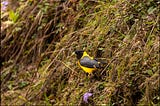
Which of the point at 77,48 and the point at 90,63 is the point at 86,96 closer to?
the point at 90,63

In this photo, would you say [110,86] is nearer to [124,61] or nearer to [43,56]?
[124,61]

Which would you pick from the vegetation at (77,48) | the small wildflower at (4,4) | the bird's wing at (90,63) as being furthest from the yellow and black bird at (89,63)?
the small wildflower at (4,4)

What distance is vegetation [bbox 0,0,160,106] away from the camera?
385cm

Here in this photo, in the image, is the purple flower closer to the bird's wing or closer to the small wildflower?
the bird's wing

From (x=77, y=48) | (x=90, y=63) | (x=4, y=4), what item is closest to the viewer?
(x=90, y=63)

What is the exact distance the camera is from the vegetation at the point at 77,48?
12.6 ft

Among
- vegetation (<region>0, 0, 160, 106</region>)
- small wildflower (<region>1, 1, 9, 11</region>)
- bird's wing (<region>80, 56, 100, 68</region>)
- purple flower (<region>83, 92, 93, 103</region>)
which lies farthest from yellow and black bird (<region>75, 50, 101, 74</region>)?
small wildflower (<region>1, 1, 9, 11</region>)

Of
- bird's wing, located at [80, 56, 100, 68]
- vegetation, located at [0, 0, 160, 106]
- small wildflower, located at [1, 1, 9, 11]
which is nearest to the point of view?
vegetation, located at [0, 0, 160, 106]

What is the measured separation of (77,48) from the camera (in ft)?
16.5

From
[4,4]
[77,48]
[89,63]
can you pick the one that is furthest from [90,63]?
[4,4]

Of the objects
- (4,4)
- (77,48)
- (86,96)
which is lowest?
(86,96)

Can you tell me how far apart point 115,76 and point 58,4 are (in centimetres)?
223

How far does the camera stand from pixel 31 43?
6125 mm

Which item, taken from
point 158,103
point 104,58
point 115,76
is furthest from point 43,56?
point 158,103
